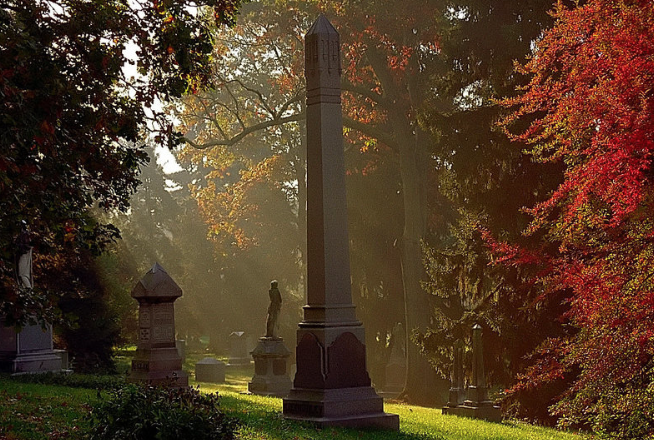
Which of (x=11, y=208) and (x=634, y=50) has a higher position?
(x=634, y=50)

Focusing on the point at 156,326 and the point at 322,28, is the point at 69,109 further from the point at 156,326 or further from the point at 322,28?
the point at 156,326

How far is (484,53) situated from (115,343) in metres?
12.3

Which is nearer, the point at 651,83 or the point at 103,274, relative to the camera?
the point at 651,83

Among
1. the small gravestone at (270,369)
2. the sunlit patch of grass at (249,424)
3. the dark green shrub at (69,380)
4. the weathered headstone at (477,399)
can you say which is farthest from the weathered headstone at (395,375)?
the dark green shrub at (69,380)

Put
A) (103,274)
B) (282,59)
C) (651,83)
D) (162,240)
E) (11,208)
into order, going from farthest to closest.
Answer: (162,240) < (282,59) < (103,274) < (651,83) < (11,208)

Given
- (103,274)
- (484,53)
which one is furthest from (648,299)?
(103,274)

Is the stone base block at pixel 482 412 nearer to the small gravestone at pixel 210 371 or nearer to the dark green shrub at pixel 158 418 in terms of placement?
the dark green shrub at pixel 158 418

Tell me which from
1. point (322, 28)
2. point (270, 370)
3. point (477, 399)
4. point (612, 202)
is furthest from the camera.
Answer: point (270, 370)

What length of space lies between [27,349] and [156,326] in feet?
10.2

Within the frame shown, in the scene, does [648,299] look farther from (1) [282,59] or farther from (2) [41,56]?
(1) [282,59]

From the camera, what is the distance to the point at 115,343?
75.9 feet

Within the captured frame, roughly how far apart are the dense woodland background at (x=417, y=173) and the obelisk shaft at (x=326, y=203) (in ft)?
5.08

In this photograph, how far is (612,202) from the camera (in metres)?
10.3

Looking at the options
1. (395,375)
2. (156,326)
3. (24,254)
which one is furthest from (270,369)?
(24,254)
